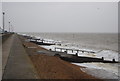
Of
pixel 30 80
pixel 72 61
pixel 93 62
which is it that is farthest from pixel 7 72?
pixel 93 62

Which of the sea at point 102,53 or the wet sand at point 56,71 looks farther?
the sea at point 102,53

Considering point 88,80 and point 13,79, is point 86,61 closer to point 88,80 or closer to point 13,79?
point 88,80

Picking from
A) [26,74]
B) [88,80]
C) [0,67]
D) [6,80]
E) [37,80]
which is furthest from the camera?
[88,80]

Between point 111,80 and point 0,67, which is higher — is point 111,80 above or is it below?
below

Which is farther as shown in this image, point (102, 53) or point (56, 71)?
point (102, 53)

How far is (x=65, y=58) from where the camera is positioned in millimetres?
22953

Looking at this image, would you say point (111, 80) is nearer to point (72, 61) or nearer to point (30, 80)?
point (30, 80)

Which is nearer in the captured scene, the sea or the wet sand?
the wet sand

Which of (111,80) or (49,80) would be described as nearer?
(49,80)

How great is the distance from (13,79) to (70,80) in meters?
3.74

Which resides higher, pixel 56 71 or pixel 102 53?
pixel 56 71

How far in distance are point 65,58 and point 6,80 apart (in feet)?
50.6

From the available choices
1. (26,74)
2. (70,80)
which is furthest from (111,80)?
(26,74)

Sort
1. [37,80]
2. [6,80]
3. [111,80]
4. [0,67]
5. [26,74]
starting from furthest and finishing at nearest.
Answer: [111,80], [0,67], [26,74], [37,80], [6,80]
